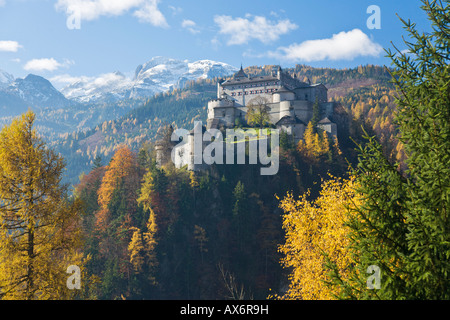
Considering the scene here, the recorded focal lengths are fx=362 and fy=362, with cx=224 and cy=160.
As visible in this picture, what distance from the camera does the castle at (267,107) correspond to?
2741 inches

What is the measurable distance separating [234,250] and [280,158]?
19.5 m

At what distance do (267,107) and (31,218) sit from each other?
70994 mm

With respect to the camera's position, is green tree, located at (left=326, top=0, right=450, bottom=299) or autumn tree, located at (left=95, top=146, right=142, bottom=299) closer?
green tree, located at (left=326, top=0, right=450, bottom=299)

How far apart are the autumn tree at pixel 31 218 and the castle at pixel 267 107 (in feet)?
158

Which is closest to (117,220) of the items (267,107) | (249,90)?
(267,107)

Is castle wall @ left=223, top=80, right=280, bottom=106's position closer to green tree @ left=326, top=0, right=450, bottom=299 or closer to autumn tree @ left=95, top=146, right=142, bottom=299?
autumn tree @ left=95, top=146, right=142, bottom=299

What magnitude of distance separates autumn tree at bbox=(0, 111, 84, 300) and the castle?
48.1 m

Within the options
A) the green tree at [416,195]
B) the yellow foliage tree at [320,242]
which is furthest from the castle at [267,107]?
the green tree at [416,195]

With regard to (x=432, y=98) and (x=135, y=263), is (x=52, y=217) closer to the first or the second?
(x=432, y=98)

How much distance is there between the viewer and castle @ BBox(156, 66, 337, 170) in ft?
228

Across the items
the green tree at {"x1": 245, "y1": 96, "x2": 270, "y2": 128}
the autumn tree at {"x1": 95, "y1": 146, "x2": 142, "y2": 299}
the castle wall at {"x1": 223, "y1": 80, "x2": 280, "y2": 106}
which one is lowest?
the autumn tree at {"x1": 95, "y1": 146, "x2": 142, "y2": 299}

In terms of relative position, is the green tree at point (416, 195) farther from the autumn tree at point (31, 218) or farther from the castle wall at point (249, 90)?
the castle wall at point (249, 90)

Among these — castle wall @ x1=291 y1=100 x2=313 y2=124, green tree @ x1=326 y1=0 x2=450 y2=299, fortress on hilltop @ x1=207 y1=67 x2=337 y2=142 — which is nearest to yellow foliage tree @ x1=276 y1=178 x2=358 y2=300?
green tree @ x1=326 y1=0 x2=450 y2=299
